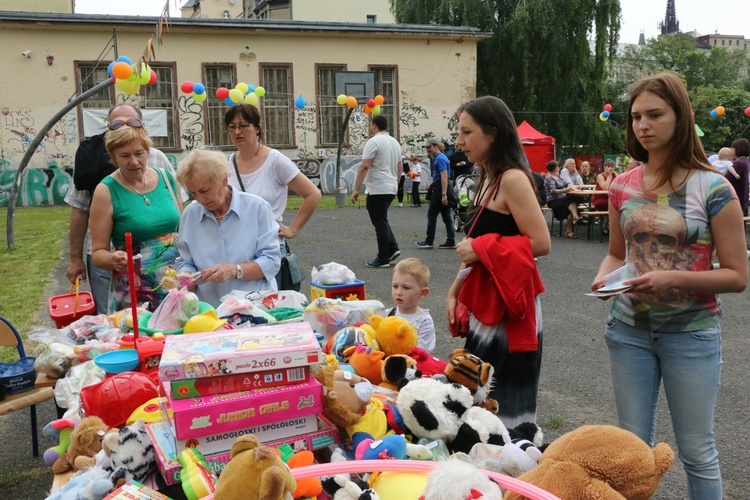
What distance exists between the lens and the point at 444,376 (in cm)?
196

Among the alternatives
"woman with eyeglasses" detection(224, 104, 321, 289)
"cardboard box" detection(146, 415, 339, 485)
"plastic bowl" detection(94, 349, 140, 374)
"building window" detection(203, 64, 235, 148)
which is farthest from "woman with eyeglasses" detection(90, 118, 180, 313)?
"building window" detection(203, 64, 235, 148)

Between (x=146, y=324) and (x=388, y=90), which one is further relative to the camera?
(x=388, y=90)

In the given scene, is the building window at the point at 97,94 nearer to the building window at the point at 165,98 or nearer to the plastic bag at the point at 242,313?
the building window at the point at 165,98

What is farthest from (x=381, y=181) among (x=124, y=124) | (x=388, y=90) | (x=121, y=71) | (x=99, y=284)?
(x=388, y=90)

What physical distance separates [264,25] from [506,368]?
2242 cm

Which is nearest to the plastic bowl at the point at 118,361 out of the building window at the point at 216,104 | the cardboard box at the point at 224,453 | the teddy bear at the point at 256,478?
the cardboard box at the point at 224,453

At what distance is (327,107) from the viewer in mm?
24344

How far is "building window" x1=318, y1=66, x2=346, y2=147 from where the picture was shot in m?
24.3

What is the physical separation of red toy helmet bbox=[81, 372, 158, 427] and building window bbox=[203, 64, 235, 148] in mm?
21735

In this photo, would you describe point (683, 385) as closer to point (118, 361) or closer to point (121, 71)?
point (118, 361)

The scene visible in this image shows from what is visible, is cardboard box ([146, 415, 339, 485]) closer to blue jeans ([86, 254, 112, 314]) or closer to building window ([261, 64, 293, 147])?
blue jeans ([86, 254, 112, 314])

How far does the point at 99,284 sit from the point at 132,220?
69cm

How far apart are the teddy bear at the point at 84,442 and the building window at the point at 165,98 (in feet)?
71.8

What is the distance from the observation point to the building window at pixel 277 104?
932 inches
